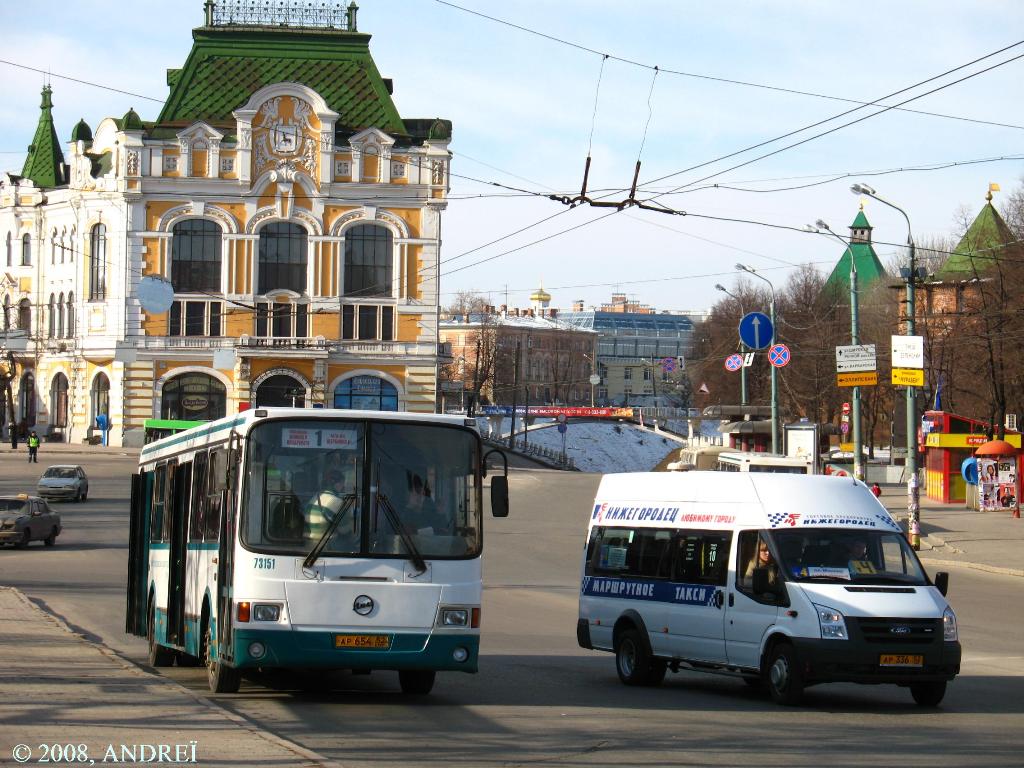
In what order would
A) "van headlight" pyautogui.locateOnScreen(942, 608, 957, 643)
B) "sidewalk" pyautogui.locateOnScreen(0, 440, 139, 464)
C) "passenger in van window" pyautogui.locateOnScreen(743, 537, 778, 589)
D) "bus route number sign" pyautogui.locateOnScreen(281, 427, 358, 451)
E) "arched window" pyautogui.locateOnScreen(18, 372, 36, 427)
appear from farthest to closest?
"arched window" pyautogui.locateOnScreen(18, 372, 36, 427)
"sidewalk" pyautogui.locateOnScreen(0, 440, 139, 464)
"passenger in van window" pyautogui.locateOnScreen(743, 537, 778, 589)
"van headlight" pyautogui.locateOnScreen(942, 608, 957, 643)
"bus route number sign" pyautogui.locateOnScreen(281, 427, 358, 451)

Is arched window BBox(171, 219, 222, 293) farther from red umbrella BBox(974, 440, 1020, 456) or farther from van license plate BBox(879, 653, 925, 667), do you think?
van license plate BBox(879, 653, 925, 667)

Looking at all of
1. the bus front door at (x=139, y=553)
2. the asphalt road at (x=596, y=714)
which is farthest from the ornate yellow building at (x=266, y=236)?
the bus front door at (x=139, y=553)

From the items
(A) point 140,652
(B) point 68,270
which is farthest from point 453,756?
(B) point 68,270

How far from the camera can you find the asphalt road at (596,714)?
10.3m

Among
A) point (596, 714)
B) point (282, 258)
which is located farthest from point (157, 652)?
point (282, 258)

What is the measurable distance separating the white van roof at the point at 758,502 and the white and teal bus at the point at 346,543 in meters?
2.67

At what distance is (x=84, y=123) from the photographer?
7950 centimetres

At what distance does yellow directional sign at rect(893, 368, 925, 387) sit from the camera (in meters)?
35.3

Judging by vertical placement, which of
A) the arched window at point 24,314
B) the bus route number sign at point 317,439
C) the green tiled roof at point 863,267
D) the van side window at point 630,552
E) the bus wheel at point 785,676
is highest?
the green tiled roof at point 863,267

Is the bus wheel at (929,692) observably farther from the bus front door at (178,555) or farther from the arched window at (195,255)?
the arched window at (195,255)

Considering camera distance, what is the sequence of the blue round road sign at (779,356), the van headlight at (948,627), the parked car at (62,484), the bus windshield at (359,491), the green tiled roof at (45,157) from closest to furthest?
the bus windshield at (359,491)
the van headlight at (948,627)
the blue round road sign at (779,356)
the parked car at (62,484)
the green tiled roof at (45,157)

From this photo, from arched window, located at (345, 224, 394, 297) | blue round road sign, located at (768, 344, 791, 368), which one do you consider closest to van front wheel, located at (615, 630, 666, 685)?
blue round road sign, located at (768, 344, 791, 368)

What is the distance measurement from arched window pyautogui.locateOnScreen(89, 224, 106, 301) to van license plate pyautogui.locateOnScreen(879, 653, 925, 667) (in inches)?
2652

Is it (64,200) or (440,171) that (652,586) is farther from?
(64,200)
